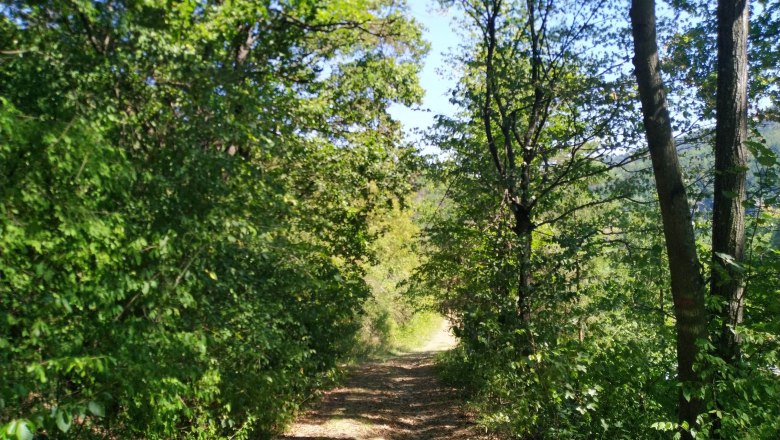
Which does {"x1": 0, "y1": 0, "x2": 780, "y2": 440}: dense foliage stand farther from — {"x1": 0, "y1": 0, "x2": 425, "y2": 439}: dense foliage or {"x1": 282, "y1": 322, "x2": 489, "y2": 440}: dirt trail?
{"x1": 282, "y1": 322, "x2": 489, "y2": 440}: dirt trail

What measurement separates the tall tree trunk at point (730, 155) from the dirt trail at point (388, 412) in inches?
190

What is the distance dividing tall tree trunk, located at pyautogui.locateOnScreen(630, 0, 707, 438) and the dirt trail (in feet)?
14.8

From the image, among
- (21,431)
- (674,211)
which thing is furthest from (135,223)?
(674,211)

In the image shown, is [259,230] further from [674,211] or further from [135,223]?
[674,211]

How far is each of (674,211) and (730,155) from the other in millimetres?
758

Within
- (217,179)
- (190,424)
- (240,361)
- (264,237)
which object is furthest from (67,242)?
(190,424)

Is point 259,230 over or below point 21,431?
over

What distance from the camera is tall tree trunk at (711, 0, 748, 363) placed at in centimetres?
433

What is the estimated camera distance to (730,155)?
4.45 metres

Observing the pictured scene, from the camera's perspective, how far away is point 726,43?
4.50 m

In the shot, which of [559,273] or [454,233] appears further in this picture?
[454,233]

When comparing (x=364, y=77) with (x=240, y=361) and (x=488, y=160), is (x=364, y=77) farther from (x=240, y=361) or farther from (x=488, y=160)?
(x=240, y=361)

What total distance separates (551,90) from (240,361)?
17.9 feet

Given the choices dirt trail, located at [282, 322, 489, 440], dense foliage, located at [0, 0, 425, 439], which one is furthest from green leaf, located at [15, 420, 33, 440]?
dirt trail, located at [282, 322, 489, 440]
